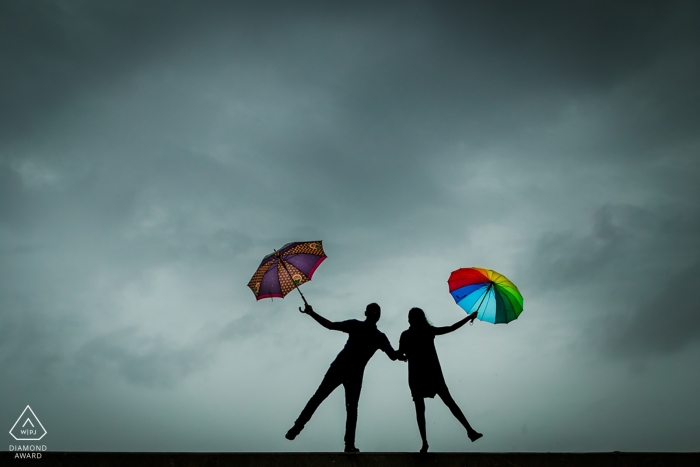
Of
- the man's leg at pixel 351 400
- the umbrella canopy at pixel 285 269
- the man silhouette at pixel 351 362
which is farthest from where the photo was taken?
the umbrella canopy at pixel 285 269

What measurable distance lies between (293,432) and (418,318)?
265 centimetres

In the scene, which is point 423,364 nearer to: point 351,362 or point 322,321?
point 351,362

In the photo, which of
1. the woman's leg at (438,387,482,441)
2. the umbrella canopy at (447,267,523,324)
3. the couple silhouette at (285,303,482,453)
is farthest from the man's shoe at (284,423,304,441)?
the umbrella canopy at (447,267,523,324)

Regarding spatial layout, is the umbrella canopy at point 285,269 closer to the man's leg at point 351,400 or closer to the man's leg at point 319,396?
the man's leg at point 319,396

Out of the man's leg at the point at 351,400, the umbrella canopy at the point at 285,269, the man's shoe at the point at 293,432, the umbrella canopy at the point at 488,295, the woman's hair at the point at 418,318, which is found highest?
the umbrella canopy at the point at 285,269

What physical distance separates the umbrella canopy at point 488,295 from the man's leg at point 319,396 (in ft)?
8.12

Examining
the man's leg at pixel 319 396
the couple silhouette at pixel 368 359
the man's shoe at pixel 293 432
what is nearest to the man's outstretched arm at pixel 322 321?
the couple silhouette at pixel 368 359

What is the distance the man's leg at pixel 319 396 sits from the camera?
9414 millimetres

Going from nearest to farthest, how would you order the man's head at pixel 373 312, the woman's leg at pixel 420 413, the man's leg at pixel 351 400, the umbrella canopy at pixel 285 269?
the woman's leg at pixel 420 413
the man's leg at pixel 351 400
the man's head at pixel 373 312
the umbrella canopy at pixel 285 269

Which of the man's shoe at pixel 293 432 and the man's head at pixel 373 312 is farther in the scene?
the man's head at pixel 373 312

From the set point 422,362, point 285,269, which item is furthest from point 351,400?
point 285,269

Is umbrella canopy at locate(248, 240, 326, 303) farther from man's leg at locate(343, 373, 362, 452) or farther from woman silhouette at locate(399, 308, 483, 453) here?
woman silhouette at locate(399, 308, 483, 453)
